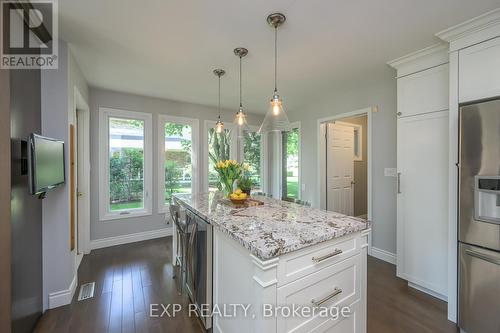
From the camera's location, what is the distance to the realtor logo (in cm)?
146

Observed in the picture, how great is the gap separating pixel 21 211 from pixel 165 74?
6.97 ft

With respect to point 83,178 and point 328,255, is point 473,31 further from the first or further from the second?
point 83,178

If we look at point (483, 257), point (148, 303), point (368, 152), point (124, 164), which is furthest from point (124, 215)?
point (483, 257)

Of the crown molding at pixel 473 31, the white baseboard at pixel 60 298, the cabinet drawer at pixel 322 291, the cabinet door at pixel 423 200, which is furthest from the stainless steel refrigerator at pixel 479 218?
the white baseboard at pixel 60 298

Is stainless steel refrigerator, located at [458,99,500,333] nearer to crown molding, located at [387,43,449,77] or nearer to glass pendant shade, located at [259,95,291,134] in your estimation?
crown molding, located at [387,43,449,77]

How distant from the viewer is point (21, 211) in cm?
166

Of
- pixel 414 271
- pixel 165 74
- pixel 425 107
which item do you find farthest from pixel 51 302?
pixel 425 107

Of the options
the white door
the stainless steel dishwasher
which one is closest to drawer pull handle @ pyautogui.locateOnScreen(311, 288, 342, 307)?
the stainless steel dishwasher

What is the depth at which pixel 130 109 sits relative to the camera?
3.79m

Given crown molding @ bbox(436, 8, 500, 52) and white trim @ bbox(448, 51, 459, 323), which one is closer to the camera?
crown molding @ bbox(436, 8, 500, 52)

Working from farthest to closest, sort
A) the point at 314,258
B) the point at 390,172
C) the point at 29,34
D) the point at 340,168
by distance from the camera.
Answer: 1. the point at 340,168
2. the point at 390,172
3. the point at 29,34
4. the point at 314,258

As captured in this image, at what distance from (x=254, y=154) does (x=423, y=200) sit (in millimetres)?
3493

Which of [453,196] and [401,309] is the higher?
[453,196]

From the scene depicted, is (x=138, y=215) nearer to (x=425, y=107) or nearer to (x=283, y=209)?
(x=283, y=209)
